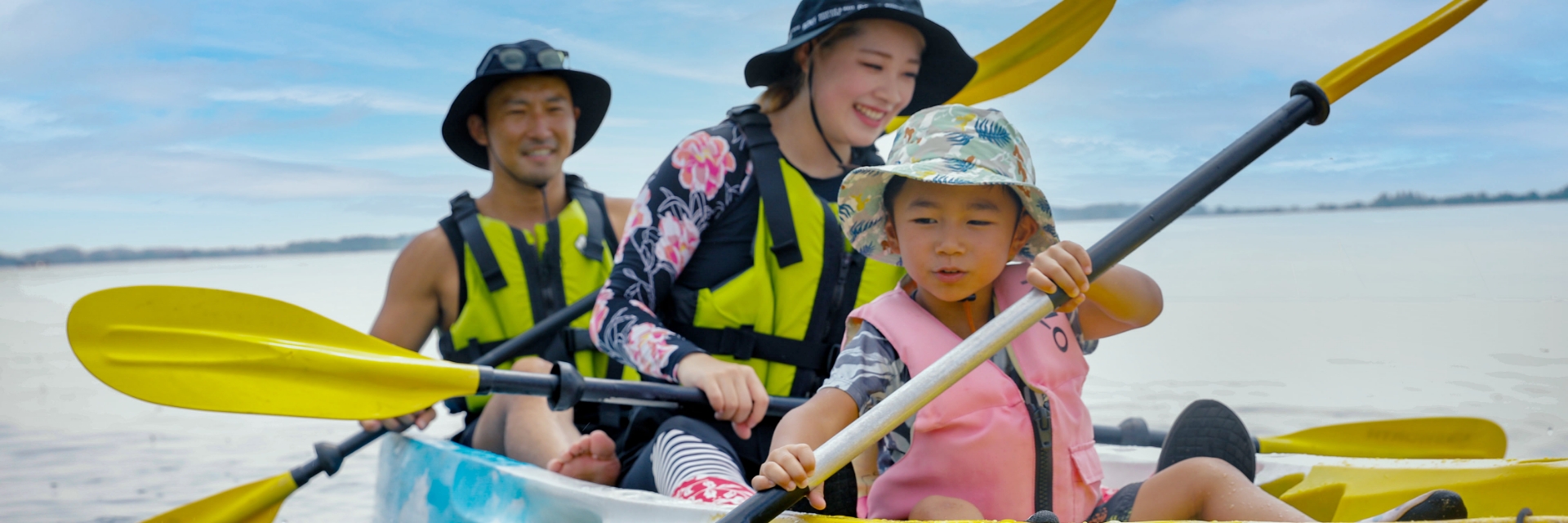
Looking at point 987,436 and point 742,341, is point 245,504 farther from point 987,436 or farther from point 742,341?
point 987,436

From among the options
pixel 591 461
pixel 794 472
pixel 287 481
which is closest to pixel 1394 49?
pixel 794 472

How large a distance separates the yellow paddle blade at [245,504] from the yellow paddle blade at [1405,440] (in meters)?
2.32

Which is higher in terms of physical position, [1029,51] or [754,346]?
[1029,51]

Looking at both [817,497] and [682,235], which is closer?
[817,497]

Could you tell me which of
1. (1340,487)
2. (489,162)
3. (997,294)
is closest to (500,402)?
(489,162)

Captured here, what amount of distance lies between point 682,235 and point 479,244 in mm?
1013

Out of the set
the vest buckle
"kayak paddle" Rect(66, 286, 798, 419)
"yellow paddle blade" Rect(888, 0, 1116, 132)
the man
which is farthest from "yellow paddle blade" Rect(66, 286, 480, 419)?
"yellow paddle blade" Rect(888, 0, 1116, 132)

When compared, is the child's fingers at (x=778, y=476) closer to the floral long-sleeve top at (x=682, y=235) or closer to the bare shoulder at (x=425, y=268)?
the floral long-sleeve top at (x=682, y=235)

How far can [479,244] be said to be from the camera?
252cm

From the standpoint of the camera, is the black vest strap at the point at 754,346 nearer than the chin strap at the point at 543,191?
Yes

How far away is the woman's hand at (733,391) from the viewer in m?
1.51

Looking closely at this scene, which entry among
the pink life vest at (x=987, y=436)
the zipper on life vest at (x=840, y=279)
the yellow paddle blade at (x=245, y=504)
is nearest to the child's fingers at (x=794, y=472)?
the pink life vest at (x=987, y=436)

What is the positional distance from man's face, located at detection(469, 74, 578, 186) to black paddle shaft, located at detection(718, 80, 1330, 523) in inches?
67.5

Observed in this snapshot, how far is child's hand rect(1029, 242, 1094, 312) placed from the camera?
114cm
